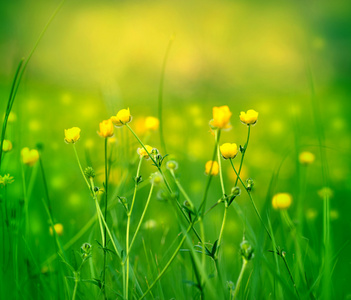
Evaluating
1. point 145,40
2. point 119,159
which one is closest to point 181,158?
point 119,159

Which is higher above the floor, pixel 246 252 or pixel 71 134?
pixel 71 134

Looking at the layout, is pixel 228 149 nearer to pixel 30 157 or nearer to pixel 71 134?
pixel 71 134

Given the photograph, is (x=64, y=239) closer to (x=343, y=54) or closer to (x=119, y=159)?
(x=119, y=159)

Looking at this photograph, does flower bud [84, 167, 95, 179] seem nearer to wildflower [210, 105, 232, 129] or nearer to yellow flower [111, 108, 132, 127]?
yellow flower [111, 108, 132, 127]

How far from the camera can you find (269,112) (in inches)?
129

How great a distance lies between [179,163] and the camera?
141 cm

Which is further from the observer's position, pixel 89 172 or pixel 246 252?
pixel 89 172

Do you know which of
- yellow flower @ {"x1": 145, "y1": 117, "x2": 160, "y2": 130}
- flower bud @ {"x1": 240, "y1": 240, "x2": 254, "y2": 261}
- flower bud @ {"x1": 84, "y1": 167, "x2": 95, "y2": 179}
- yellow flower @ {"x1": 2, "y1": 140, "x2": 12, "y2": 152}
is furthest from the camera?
yellow flower @ {"x1": 145, "y1": 117, "x2": 160, "y2": 130}

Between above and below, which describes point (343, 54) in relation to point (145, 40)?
below

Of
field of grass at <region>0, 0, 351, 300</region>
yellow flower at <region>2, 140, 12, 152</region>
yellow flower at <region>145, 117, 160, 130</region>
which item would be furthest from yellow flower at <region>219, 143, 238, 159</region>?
yellow flower at <region>2, 140, 12, 152</region>

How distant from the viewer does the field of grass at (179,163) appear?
79cm

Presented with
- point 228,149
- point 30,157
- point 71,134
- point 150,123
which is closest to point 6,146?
point 30,157

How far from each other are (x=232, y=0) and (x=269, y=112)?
8.15ft

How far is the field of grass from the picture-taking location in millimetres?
788
